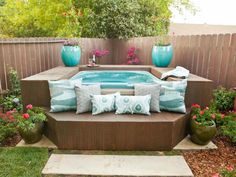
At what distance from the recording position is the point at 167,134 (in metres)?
2.89

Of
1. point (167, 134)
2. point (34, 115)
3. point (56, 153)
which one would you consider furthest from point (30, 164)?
point (167, 134)

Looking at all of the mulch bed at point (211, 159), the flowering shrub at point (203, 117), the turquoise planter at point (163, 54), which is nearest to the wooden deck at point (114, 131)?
the flowering shrub at point (203, 117)

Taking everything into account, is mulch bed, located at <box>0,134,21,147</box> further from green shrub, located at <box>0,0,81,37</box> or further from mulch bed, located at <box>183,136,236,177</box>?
green shrub, located at <box>0,0,81,37</box>

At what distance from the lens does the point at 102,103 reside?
3.09 meters

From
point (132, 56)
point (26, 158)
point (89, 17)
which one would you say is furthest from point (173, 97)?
point (89, 17)

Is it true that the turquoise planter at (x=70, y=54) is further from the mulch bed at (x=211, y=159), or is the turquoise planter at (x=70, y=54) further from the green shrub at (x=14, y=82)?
the mulch bed at (x=211, y=159)

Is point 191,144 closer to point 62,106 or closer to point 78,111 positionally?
point 78,111

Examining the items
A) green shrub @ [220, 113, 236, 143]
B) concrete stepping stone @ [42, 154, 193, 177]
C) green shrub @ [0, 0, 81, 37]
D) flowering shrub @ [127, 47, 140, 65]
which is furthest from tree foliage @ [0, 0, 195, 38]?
concrete stepping stone @ [42, 154, 193, 177]

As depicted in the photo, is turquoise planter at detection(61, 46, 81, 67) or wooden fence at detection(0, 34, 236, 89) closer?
wooden fence at detection(0, 34, 236, 89)

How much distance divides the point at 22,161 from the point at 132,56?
16.9ft

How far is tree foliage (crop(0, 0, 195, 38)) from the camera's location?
24.6 feet

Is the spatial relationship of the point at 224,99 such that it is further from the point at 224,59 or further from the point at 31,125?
the point at 31,125

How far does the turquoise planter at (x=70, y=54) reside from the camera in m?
5.16

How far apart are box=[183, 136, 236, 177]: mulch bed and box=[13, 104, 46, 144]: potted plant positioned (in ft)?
6.46
